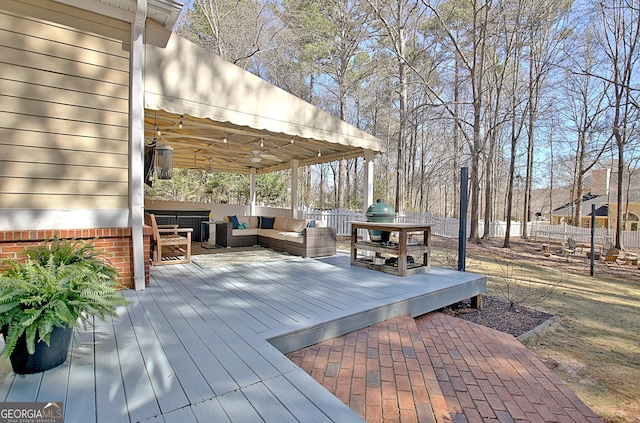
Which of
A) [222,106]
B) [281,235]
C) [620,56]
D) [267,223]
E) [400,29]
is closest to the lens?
[222,106]

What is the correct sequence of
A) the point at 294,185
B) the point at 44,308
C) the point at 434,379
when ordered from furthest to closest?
the point at 294,185 < the point at 434,379 < the point at 44,308

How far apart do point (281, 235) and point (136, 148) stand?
3.52 meters

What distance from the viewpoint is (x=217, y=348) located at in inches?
86.0

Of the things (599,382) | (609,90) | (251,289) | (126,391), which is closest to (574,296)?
(599,382)

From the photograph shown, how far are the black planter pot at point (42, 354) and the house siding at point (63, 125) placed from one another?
107 cm

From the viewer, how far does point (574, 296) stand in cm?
594

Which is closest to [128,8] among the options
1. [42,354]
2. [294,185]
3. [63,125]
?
[63,125]

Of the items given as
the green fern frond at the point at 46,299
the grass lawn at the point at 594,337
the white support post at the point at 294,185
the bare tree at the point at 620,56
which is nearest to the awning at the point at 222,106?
the white support post at the point at 294,185

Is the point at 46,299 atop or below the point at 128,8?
below

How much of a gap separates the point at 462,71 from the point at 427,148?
8.28 metres

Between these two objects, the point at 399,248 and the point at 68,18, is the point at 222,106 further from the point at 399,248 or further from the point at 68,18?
the point at 399,248

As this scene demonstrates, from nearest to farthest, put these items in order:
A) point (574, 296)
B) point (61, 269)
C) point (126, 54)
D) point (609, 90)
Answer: point (61, 269) < point (126, 54) < point (574, 296) < point (609, 90)

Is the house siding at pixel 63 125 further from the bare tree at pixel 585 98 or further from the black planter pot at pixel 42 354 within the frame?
the bare tree at pixel 585 98

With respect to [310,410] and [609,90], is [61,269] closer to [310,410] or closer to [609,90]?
[310,410]
